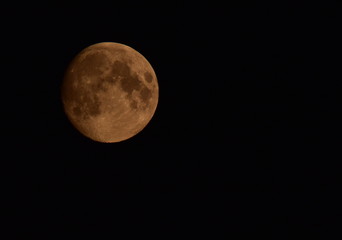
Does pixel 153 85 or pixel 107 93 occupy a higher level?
pixel 153 85

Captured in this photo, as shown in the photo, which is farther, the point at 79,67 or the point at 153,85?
the point at 153,85

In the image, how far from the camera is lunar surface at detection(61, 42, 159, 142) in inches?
130

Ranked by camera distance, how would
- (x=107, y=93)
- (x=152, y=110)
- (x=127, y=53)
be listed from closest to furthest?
(x=107, y=93) → (x=127, y=53) → (x=152, y=110)

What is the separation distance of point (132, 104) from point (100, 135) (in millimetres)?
735

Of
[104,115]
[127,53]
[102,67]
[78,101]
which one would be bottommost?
[104,115]

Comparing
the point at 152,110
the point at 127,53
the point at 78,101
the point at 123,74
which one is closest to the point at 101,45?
the point at 127,53

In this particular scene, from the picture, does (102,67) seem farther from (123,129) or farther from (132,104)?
(123,129)

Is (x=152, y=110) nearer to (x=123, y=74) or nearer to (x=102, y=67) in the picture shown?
(x=123, y=74)

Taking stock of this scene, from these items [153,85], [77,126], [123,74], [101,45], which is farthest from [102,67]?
[77,126]

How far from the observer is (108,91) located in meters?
3.28

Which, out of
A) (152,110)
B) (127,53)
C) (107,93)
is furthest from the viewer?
(152,110)

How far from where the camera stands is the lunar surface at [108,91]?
130 inches

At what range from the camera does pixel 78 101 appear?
11.2 ft

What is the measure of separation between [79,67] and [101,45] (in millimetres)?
497
